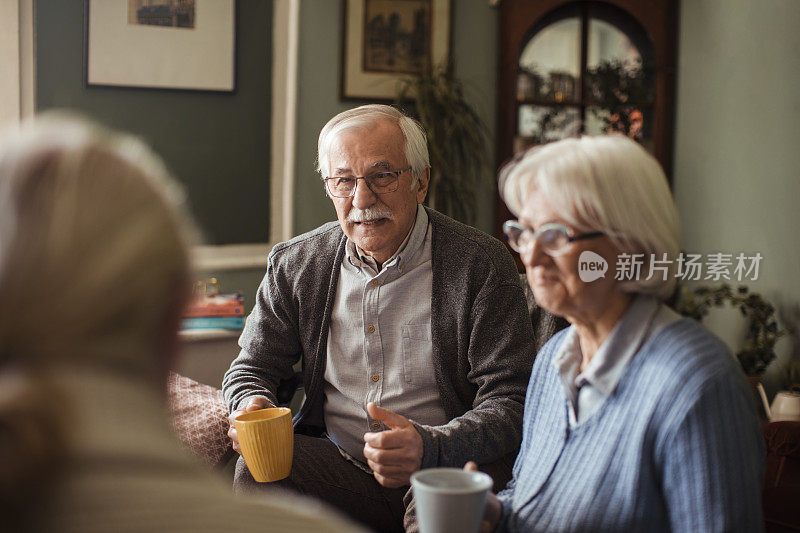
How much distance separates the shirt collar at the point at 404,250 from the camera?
184 centimetres

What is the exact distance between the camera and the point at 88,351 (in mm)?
511

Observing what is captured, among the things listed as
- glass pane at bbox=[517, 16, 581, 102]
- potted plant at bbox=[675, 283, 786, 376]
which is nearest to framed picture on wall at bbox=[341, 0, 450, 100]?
glass pane at bbox=[517, 16, 581, 102]

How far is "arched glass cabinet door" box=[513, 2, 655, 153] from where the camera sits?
3908mm

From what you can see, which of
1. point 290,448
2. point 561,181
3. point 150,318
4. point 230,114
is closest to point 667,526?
point 561,181

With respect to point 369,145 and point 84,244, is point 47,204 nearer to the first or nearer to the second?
point 84,244

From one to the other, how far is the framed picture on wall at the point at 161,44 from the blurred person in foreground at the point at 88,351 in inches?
117

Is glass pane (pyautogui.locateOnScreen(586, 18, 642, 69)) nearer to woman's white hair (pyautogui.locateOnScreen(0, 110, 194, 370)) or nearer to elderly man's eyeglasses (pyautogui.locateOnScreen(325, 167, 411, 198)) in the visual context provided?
elderly man's eyeglasses (pyautogui.locateOnScreen(325, 167, 411, 198))

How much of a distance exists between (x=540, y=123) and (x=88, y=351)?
365cm

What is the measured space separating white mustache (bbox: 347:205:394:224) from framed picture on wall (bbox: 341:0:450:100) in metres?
2.06

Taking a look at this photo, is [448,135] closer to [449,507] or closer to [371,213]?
[371,213]

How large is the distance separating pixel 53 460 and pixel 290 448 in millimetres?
969

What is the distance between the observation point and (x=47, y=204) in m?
0.51

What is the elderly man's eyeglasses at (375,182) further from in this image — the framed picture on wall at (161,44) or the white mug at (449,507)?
the framed picture on wall at (161,44)

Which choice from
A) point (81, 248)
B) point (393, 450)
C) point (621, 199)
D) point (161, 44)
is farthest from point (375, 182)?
point (161, 44)
